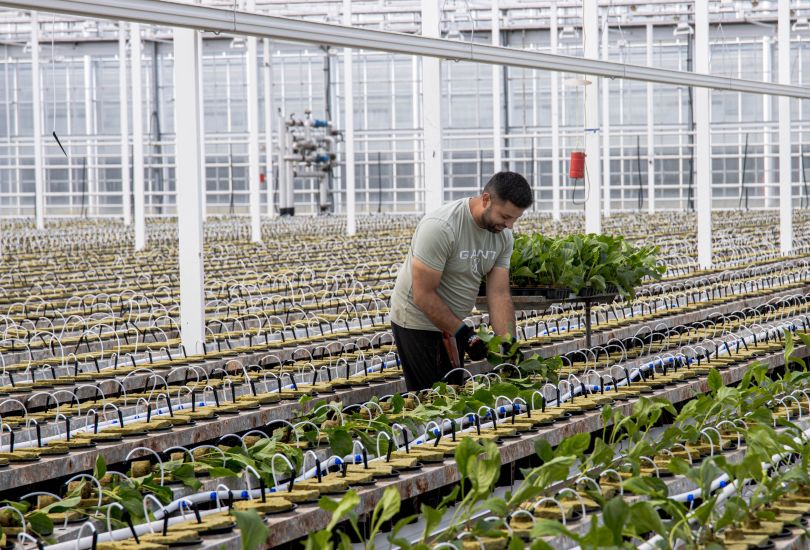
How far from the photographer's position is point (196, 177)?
344 inches

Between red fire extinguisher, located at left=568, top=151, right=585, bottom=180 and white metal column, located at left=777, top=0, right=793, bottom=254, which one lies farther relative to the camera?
white metal column, located at left=777, top=0, right=793, bottom=254

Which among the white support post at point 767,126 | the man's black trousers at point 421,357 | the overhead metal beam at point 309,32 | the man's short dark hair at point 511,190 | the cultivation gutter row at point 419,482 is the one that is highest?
the white support post at point 767,126

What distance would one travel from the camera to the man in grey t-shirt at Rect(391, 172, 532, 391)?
664 centimetres

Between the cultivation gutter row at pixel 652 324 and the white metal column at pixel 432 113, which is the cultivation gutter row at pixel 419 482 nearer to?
the cultivation gutter row at pixel 652 324

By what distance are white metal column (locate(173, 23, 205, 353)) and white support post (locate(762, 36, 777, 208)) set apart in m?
27.1

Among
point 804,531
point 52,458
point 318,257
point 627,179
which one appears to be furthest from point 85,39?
point 804,531

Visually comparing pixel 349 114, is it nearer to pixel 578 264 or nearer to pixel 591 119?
pixel 591 119

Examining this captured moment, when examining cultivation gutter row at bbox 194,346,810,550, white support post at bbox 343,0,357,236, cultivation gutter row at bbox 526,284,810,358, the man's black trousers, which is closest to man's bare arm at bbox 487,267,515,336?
the man's black trousers

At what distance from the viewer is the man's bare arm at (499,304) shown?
7.00 meters

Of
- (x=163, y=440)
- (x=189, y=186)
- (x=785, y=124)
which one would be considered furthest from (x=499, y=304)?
(x=785, y=124)

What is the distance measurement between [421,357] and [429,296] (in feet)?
1.66

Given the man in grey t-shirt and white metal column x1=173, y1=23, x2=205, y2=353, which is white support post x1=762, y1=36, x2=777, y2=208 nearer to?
white metal column x1=173, y1=23, x2=205, y2=353

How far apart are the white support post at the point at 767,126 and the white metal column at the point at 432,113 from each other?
24247 mm

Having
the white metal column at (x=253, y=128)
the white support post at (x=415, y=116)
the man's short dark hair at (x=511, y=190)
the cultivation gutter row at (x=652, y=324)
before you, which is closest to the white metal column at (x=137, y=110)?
the white metal column at (x=253, y=128)
